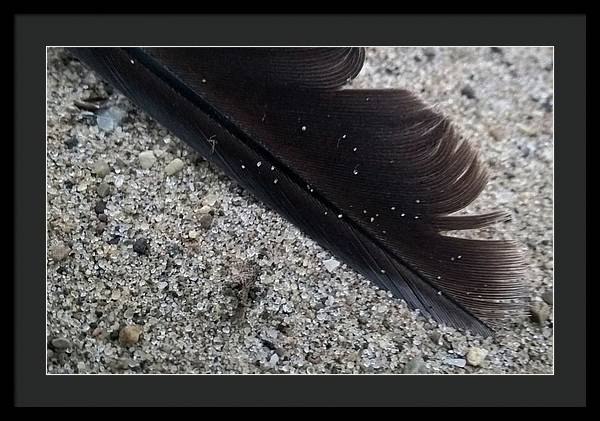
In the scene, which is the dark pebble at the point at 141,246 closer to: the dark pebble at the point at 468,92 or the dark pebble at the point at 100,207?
the dark pebble at the point at 100,207

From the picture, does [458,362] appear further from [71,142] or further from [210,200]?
[71,142]

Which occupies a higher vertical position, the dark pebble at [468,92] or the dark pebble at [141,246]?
the dark pebble at [468,92]

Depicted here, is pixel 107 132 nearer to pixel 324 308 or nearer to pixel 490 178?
pixel 324 308

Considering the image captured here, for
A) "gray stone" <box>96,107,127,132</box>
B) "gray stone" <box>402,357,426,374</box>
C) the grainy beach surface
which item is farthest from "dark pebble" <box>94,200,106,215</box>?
"gray stone" <box>402,357,426,374</box>

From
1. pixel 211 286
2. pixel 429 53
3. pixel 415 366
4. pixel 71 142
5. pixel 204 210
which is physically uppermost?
pixel 429 53

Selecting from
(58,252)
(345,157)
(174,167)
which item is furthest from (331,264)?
(58,252)

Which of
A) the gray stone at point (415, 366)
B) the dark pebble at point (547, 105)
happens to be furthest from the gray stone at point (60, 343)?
the dark pebble at point (547, 105)
